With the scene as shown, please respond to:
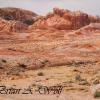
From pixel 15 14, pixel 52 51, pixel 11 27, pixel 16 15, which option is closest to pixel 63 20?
pixel 11 27

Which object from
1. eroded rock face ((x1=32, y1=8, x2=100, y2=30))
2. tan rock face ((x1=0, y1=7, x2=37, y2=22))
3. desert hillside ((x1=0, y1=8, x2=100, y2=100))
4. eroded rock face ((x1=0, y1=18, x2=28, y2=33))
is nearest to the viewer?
desert hillside ((x1=0, y1=8, x2=100, y2=100))

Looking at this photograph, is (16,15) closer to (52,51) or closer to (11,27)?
(11,27)

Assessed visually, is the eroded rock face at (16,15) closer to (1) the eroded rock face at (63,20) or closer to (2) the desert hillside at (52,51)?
(2) the desert hillside at (52,51)

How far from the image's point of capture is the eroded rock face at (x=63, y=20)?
81.6 meters

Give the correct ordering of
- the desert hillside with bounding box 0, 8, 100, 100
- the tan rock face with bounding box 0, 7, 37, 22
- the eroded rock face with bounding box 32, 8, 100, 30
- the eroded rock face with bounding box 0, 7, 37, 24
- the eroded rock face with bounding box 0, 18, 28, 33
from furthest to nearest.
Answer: the eroded rock face with bounding box 0, 7, 37, 24 → the tan rock face with bounding box 0, 7, 37, 22 → the eroded rock face with bounding box 32, 8, 100, 30 → the eroded rock face with bounding box 0, 18, 28, 33 → the desert hillside with bounding box 0, 8, 100, 100

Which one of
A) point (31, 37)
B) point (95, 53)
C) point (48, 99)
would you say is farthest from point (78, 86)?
point (31, 37)

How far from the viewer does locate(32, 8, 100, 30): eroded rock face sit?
81.6 meters

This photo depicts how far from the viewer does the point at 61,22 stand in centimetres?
8194

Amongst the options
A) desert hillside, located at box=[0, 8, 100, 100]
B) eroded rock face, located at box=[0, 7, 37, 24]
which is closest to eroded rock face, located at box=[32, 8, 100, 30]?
desert hillside, located at box=[0, 8, 100, 100]

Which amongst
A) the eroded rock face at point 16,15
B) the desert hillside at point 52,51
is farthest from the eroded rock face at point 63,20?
the eroded rock face at point 16,15

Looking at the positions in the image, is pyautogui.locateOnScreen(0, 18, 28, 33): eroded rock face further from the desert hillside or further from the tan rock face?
the tan rock face

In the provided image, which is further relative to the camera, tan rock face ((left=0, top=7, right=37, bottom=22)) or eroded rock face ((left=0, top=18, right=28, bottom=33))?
tan rock face ((left=0, top=7, right=37, bottom=22))

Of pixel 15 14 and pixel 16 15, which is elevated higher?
pixel 15 14

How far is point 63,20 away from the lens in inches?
3236
